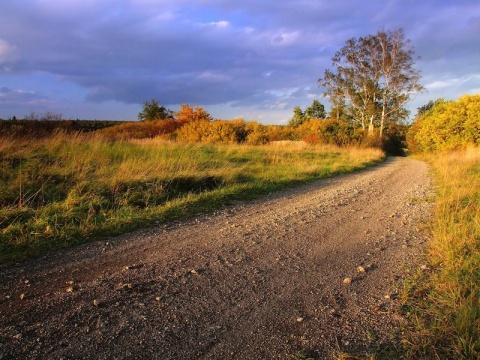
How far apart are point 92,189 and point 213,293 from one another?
4.51 m

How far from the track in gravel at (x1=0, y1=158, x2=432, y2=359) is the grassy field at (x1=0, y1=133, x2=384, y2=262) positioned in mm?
611

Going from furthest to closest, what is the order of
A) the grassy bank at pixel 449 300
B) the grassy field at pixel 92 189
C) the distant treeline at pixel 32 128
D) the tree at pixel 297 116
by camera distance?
1. the tree at pixel 297 116
2. the distant treeline at pixel 32 128
3. the grassy field at pixel 92 189
4. the grassy bank at pixel 449 300

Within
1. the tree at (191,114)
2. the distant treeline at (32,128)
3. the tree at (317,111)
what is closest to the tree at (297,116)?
the tree at (317,111)

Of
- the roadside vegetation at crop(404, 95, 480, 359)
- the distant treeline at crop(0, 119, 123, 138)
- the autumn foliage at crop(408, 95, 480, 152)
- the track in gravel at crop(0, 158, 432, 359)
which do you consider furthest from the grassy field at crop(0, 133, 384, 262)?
the autumn foliage at crop(408, 95, 480, 152)

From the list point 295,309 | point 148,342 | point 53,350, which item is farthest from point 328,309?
point 53,350

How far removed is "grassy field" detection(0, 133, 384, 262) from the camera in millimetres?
4695

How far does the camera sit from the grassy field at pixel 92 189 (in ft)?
15.4

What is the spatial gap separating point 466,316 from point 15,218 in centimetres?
554

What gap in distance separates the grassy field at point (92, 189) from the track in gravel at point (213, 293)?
2.00 ft

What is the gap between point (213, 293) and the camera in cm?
309

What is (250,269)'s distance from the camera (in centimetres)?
365

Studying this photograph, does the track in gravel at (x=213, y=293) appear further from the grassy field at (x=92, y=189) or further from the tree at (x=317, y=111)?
the tree at (x=317, y=111)

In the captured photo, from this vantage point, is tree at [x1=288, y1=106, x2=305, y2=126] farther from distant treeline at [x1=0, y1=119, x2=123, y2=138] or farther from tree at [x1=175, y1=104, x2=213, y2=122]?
distant treeline at [x1=0, y1=119, x2=123, y2=138]

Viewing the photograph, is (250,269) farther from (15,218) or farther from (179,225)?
(15,218)
